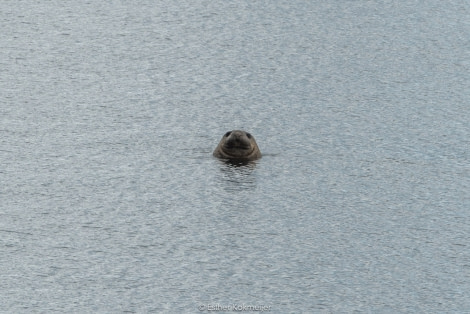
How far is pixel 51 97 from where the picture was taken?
60.6 feet

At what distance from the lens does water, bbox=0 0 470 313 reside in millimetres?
12102

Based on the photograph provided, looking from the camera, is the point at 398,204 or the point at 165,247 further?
the point at 398,204

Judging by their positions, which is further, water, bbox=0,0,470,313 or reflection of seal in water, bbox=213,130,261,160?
reflection of seal in water, bbox=213,130,261,160

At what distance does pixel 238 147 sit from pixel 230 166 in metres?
0.27

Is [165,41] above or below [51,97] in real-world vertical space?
above

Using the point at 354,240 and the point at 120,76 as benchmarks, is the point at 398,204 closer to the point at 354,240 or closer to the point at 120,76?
the point at 354,240

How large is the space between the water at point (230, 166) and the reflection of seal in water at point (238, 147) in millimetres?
197

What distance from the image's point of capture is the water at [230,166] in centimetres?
1210

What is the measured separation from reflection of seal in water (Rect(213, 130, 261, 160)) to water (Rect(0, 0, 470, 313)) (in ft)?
0.65

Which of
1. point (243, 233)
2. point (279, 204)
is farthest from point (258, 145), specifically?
point (243, 233)

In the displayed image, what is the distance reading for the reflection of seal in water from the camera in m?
16.2

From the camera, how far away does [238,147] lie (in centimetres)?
1620

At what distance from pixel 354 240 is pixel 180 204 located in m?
2.11

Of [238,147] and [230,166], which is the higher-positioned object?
[238,147]
